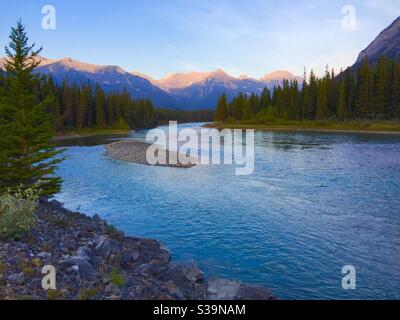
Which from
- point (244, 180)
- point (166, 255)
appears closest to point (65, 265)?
point (166, 255)

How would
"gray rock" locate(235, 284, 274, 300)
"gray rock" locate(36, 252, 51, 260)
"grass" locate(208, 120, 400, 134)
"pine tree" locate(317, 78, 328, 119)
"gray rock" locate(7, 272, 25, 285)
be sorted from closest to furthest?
"gray rock" locate(7, 272, 25, 285) < "gray rock" locate(36, 252, 51, 260) < "gray rock" locate(235, 284, 274, 300) < "grass" locate(208, 120, 400, 134) < "pine tree" locate(317, 78, 328, 119)

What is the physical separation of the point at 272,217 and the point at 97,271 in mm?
12299

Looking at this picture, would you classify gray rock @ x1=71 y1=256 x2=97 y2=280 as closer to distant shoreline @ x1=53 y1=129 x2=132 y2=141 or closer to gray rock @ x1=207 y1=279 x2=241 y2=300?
gray rock @ x1=207 y1=279 x2=241 y2=300

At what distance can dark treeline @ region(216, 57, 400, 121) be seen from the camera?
10606 centimetres

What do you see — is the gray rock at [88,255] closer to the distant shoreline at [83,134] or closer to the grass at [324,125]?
the distant shoreline at [83,134]

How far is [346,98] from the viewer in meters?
117

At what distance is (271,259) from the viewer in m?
14.2

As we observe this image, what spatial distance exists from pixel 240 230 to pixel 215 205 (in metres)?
5.10

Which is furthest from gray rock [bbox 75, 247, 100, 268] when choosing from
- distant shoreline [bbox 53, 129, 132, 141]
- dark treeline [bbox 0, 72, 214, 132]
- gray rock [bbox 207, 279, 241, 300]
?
dark treeline [bbox 0, 72, 214, 132]

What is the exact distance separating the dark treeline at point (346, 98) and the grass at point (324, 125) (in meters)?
5.90

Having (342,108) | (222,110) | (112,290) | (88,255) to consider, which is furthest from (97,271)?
(222,110)

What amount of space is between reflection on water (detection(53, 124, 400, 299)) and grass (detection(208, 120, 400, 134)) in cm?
5970

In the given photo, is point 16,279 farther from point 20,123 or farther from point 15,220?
Result: point 20,123
